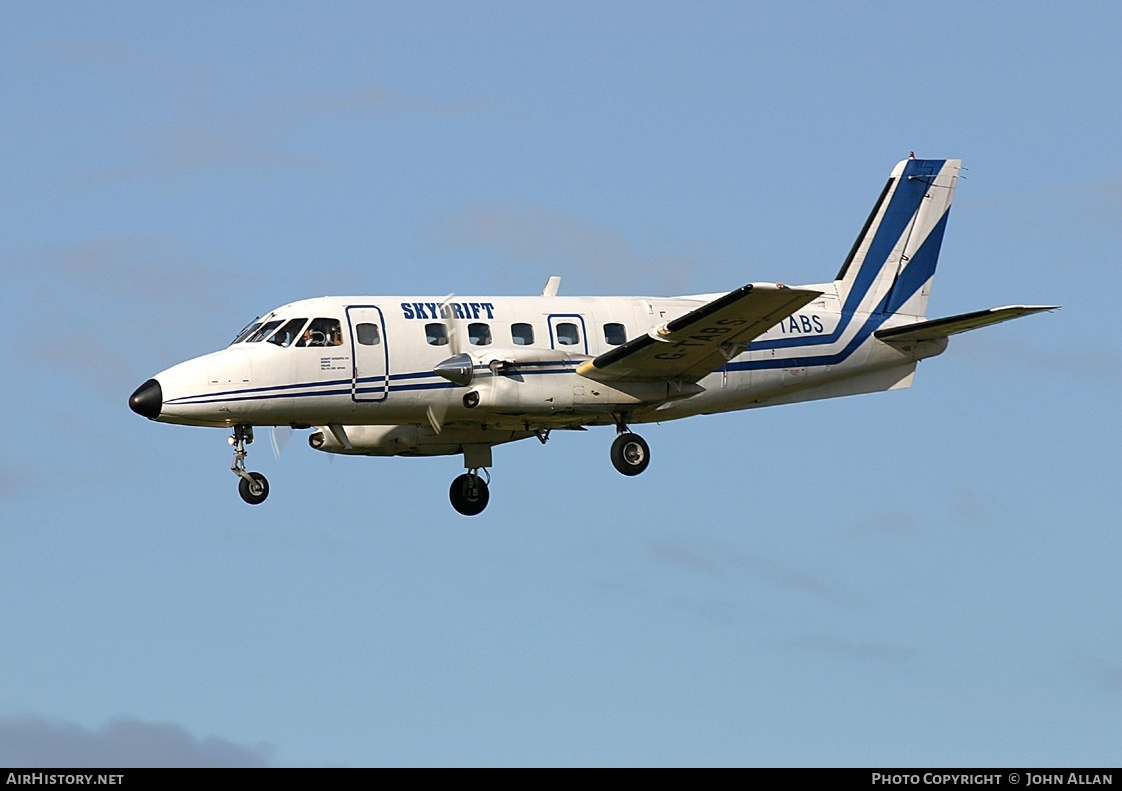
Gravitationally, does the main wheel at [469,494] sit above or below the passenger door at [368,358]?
below

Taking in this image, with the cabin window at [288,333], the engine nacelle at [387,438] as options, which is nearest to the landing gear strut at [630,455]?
the engine nacelle at [387,438]

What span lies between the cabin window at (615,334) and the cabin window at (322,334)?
4211 millimetres

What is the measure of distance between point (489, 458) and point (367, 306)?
4.24 metres

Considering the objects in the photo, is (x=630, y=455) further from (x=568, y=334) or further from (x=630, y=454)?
(x=568, y=334)

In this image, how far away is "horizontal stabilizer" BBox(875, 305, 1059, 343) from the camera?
28.2 metres

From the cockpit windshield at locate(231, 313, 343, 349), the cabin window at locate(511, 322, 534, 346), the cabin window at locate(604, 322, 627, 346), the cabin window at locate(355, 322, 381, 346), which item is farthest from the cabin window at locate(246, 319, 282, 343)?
the cabin window at locate(604, 322, 627, 346)

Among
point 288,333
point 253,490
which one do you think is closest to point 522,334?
point 288,333

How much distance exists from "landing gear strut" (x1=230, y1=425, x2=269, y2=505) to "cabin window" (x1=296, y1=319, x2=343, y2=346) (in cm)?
153

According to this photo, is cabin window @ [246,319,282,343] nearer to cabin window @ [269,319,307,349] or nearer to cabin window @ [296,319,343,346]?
cabin window @ [269,319,307,349]

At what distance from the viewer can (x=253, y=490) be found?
2727 centimetres

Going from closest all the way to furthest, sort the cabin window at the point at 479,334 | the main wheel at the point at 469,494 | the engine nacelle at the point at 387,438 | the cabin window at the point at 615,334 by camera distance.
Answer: the cabin window at the point at 479,334 < the cabin window at the point at 615,334 < the engine nacelle at the point at 387,438 < the main wheel at the point at 469,494

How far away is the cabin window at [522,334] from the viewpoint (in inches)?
1112

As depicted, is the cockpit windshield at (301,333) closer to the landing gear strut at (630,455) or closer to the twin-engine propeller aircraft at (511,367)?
the twin-engine propeller aircraft at (511,367)
